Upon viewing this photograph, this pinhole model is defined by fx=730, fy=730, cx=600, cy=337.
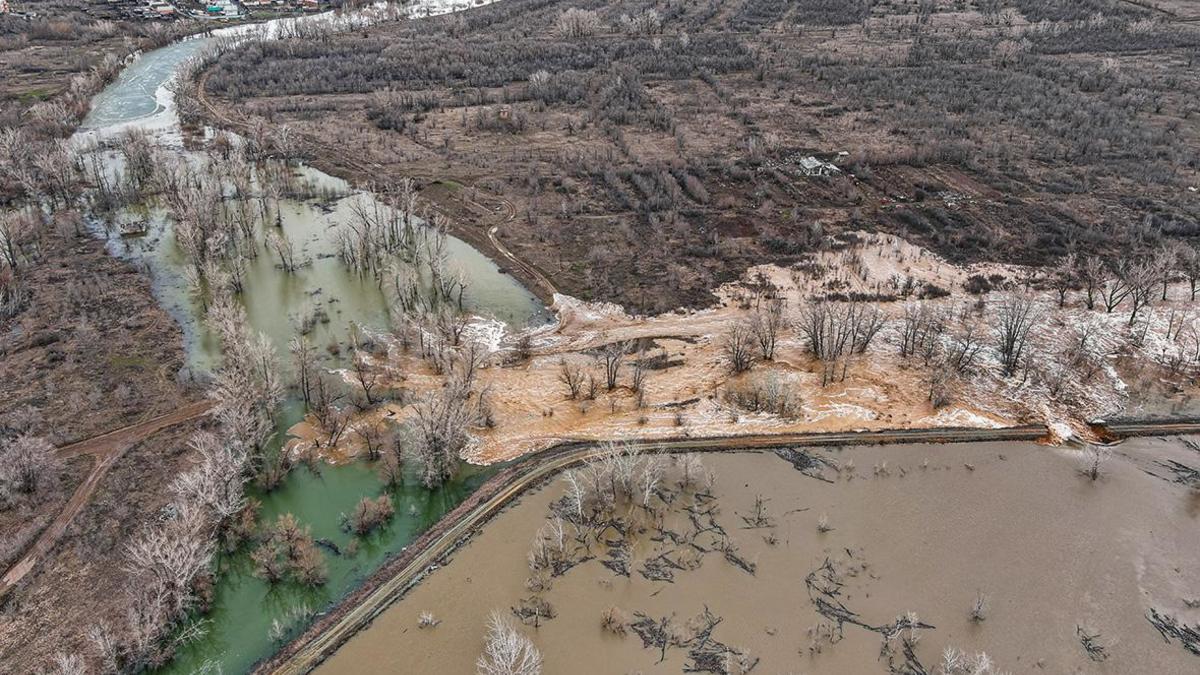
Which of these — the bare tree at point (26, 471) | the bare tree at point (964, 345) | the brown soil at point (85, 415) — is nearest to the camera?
the brown soil at point (85, 415)

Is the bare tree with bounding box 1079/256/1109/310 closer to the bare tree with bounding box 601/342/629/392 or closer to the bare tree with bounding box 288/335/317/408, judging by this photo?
the bare tree with bounding box 601/342/629/392

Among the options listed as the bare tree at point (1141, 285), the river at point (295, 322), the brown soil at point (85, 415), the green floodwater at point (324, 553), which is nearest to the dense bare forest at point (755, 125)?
the river at point (295, 322)

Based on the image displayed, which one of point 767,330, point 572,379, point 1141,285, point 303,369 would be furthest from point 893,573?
point 303,369

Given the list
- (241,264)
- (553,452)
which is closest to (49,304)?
(241,264)

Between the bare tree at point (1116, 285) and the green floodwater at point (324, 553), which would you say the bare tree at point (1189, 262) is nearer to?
the bare tree at point (1116, 285)

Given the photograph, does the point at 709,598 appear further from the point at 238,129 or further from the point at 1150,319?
the point at 238,129

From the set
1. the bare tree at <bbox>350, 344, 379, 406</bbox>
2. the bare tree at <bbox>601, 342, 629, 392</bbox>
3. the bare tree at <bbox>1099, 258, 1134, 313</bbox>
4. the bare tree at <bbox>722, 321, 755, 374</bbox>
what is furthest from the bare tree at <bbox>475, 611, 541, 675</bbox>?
the bare tree at <bbox>1099, 258, 1134, 313</bbox>
